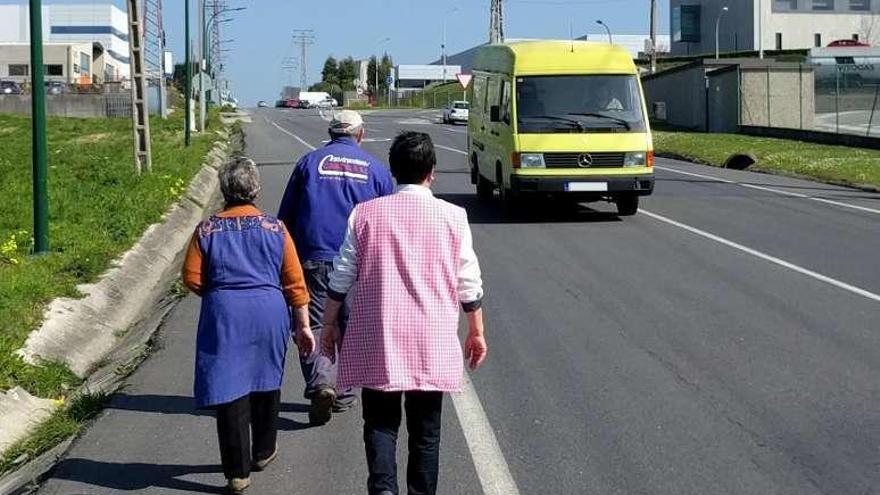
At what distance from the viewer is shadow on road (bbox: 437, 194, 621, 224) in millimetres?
17859

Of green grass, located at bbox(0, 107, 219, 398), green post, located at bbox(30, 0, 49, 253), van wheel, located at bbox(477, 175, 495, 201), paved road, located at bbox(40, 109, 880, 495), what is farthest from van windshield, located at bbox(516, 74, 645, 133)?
green post, located at bbox(30, 0, 49, 253)

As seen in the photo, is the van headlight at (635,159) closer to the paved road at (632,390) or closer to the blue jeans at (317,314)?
the paved road at (632,390)

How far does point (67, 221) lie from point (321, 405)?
30.6ft

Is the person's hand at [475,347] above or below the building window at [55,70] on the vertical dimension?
below

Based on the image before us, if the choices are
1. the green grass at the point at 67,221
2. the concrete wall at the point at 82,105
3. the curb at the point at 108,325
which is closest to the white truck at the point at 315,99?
the concrete wall at the point at 82,105

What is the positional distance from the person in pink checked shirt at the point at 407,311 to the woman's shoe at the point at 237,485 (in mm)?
888

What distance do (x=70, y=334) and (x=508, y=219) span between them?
9207 millimetres

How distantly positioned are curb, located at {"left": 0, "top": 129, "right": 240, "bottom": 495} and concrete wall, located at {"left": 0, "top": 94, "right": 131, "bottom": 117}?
53.7 meters

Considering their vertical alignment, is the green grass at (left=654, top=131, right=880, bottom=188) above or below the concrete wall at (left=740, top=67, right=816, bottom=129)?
below

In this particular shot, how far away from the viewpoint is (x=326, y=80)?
559 feet

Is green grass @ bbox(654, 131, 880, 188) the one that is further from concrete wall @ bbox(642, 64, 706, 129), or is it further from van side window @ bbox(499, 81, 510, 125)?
van side window @ bbox(499, 81, 510, 125)

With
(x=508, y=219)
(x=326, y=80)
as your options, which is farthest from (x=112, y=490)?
(x=326, y=80)

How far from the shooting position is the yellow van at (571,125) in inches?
677

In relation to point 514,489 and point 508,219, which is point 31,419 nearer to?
point 514,489
